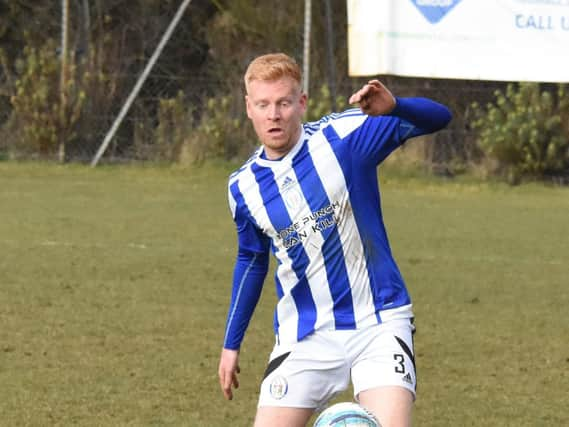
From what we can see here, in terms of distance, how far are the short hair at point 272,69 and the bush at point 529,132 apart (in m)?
12.4

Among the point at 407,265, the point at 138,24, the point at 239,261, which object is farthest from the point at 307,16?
the point at 239,261

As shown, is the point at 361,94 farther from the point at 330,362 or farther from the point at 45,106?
the point at 45,106

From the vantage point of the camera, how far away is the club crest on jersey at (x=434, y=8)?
1614 cm

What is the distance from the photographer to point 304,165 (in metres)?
4.41

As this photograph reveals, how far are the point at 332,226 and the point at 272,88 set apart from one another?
501 mm

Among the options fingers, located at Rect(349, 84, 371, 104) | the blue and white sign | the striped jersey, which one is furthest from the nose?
the blue and white sign

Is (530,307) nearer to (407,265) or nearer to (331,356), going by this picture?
(407,265)

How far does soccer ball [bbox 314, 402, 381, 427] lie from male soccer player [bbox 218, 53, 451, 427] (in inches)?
20.2

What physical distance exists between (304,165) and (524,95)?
1248cm

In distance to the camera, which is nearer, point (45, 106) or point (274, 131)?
point (274, 131)

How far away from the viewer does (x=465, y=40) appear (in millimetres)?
16172

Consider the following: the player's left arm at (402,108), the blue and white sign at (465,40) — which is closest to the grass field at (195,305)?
the blue and white sign at (465,40)

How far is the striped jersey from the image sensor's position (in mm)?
4371

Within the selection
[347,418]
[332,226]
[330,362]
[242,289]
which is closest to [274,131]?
[332,226]
